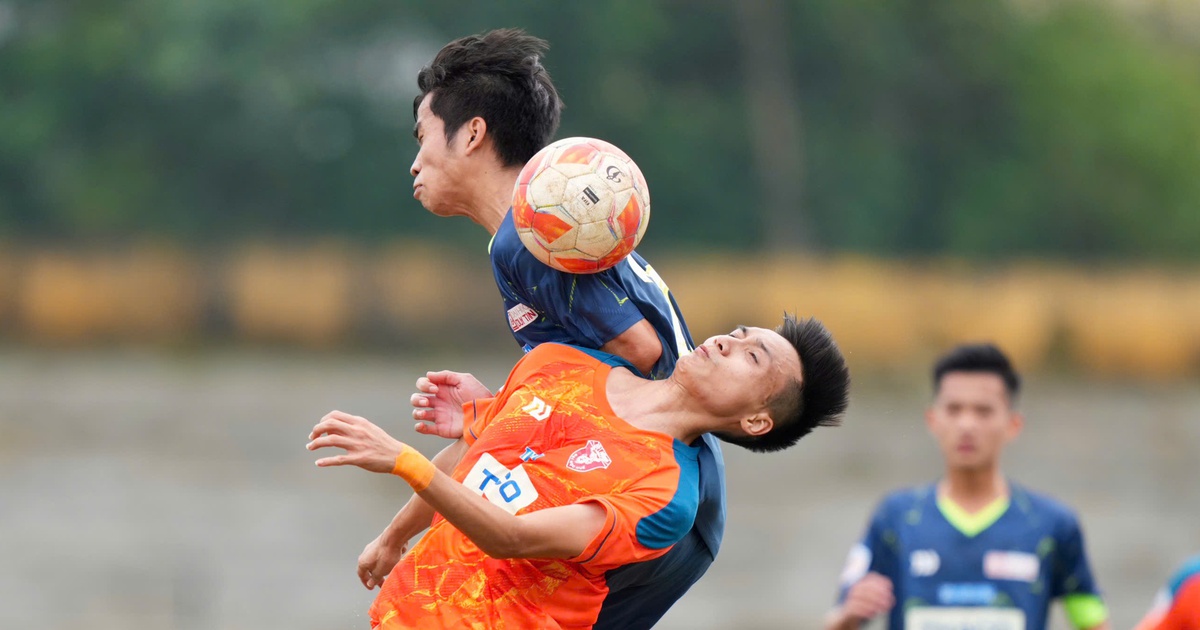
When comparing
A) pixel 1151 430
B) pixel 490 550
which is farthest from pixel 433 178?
pixel 1151 430

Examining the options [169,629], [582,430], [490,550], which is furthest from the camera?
[169,629]

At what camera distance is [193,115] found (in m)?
30.5

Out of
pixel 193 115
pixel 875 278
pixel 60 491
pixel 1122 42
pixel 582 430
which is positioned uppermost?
pixel 1122 42

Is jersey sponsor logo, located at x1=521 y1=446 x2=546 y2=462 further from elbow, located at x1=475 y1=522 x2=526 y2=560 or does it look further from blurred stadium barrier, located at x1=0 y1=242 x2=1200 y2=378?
blurred stadium barrier, located at x1=0 y1=242 x2=1200 y2=378

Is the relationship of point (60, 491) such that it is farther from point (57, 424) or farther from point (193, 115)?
point (193, 115)

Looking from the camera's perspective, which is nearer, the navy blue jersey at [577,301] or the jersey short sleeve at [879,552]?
the navy blue jersey at [577,301]

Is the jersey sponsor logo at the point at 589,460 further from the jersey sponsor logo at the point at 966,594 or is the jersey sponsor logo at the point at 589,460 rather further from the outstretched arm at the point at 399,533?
the jersey sponsor logo at the point at 966,594

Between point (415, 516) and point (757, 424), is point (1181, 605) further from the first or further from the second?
point (415, 516)

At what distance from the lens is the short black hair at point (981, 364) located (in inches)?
304

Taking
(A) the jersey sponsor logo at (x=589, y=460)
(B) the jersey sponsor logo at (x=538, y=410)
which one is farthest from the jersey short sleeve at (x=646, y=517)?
(B) the jersey sponsor logo at (x=538, y=410)

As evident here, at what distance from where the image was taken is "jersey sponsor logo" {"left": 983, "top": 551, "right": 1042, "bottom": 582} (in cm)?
730

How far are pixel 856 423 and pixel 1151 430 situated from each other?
16.8 feet

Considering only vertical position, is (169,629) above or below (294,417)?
below

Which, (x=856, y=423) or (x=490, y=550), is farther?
(x=856, y=423)
